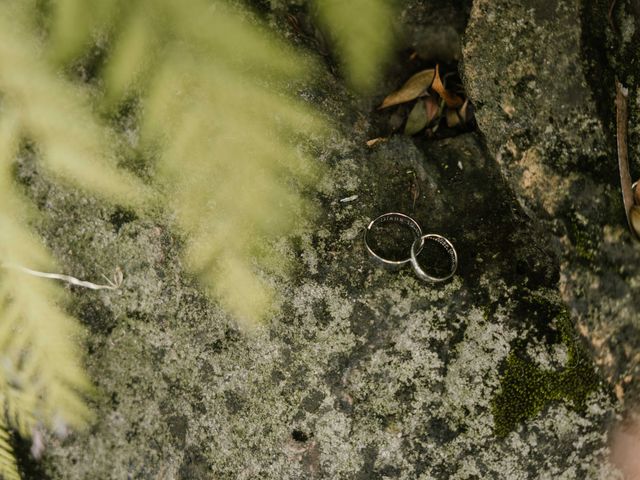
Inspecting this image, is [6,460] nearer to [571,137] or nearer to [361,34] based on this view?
[361,34]

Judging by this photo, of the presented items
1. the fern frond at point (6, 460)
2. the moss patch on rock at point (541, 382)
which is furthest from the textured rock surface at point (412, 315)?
the fern frond at point (6, 460)

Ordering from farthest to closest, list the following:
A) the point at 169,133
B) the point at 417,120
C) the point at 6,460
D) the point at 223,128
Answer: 1. the point at 6,460
2. the point at 417,120
3. the point at 169,133
4. the point at 223,128

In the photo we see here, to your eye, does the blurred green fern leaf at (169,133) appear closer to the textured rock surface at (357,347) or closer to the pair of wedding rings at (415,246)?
the textured rock surface at (357,347)

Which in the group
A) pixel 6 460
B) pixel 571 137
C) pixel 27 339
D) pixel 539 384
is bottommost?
pixel 6 460

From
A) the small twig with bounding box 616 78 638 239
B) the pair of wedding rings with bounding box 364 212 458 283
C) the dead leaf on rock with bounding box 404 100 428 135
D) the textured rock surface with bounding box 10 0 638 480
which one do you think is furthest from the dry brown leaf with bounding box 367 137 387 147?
the small twig with bounding box 616 78 638 239

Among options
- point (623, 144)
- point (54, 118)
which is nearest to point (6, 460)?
point (54, 118)

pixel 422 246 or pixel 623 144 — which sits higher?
pixel 623 144
